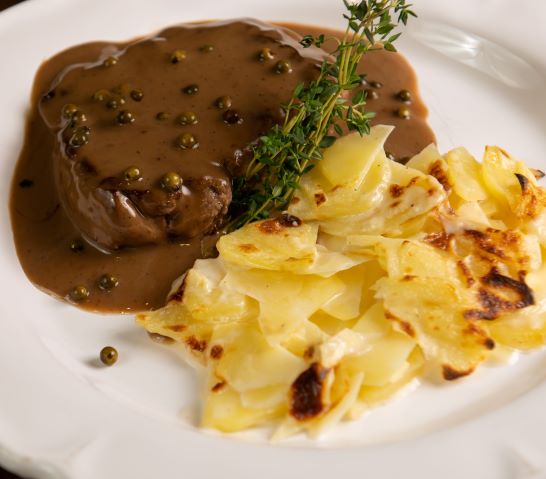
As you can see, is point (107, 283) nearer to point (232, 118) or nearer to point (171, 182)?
point (171, 182)

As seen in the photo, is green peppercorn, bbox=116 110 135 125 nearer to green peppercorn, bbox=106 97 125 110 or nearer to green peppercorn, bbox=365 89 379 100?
green peppercorn, bbox=106 97 125 110

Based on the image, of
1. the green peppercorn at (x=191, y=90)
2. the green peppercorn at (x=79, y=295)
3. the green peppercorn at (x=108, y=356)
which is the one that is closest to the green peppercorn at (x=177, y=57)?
the green peppercorn at (x=191, y=90)

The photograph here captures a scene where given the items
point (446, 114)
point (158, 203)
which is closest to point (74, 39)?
point (158, 203)

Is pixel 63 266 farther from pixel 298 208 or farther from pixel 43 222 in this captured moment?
pixel 298 208

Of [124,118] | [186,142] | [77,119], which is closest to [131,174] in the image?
[186,142]

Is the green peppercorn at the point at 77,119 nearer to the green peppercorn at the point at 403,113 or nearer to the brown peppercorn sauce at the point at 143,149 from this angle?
the brown peppercorn sauce at the point at 143,149

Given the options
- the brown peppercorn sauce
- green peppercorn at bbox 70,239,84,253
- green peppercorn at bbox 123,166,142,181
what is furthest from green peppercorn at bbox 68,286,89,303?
green peppercorn at bbox 123,166,142,181
